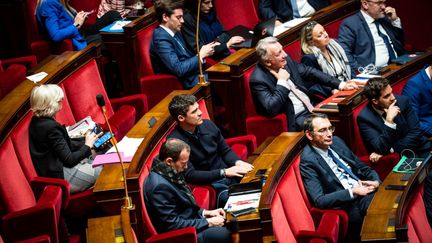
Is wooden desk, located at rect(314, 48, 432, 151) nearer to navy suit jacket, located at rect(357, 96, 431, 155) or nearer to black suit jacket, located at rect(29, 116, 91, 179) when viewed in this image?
navy suit jacket, located at rect(357, 96, 431, 155)

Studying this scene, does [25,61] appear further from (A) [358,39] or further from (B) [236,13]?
(A) [358,39]

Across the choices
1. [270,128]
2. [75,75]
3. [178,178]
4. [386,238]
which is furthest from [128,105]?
[386,238]

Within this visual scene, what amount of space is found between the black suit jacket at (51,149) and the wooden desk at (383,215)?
723 millimetres

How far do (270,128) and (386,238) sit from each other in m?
0.74

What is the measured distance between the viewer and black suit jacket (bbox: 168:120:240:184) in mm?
2451

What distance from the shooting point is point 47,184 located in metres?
2.34

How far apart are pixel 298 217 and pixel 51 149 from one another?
0.64m

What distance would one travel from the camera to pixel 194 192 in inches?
94.0

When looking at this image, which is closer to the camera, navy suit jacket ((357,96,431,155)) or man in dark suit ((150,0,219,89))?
navy suit jacket ((357,96,431,155))

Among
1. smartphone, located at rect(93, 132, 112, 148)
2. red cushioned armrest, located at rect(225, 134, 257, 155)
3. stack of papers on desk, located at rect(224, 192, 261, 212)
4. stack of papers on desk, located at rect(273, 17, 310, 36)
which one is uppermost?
stack of papers on desk, located at rect(273, 17, 310, 36)

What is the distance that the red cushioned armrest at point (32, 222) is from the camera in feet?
7.26

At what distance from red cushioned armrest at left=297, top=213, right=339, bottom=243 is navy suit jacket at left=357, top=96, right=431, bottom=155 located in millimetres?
452

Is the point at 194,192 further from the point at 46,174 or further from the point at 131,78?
the point at 131,78

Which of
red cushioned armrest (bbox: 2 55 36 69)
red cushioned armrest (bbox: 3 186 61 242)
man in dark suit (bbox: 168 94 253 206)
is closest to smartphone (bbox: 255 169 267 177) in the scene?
man in dark suit (bbox: 168 94 253 206)
